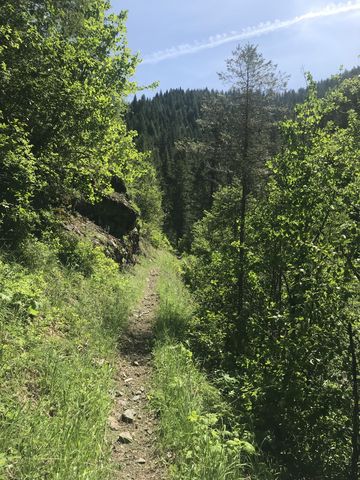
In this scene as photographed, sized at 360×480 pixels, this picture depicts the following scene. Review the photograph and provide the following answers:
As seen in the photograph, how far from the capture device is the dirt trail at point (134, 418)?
4848 millimetres

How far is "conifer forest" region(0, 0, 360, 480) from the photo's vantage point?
196 inches

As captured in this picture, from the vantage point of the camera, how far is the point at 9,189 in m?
8.41

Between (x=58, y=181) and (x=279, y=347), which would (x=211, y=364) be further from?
(x=58, y=181)

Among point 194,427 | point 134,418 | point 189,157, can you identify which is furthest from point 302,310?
point 189,157

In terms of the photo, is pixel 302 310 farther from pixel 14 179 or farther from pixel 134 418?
pixel 14 179

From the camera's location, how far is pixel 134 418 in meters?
5.97

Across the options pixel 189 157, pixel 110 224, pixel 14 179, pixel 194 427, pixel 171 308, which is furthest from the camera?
pixel 189 157

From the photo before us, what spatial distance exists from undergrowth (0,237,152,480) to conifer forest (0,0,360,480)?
0.03 meters

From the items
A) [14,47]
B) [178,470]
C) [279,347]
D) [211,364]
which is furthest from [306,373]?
[14,47]

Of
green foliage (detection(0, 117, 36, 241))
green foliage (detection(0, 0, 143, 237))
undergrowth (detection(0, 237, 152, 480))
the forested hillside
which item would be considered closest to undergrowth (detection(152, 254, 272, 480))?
undergrowth (detection(0, 237, 152, 480))

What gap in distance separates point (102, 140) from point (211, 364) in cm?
736

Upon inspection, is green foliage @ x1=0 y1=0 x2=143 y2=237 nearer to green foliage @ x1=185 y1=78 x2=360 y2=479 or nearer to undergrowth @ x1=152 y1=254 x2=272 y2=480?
undergrowth @ x1=152 y1=254 x2=272 y2=480

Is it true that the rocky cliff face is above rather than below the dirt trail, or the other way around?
above

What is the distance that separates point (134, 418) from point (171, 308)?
6417 millimetres
